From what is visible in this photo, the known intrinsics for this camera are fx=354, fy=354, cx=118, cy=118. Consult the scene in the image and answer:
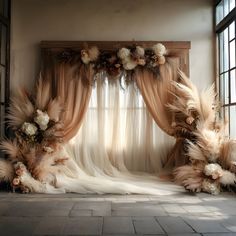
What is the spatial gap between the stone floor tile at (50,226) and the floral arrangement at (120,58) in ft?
8.44

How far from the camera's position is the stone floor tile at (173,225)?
2.71 meters

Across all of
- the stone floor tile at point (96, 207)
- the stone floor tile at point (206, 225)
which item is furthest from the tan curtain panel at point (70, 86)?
the stone floor tile at point (206, 225)

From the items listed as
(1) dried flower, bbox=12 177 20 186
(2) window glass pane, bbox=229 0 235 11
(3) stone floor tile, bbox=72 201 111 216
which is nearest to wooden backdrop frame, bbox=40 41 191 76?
(2) window glass pane, bbox=229 0 235 11

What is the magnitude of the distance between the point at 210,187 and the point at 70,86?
7.76ft

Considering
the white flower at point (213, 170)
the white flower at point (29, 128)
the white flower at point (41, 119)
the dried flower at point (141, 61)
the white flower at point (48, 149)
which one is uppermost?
the dried flower at point (141, 61)

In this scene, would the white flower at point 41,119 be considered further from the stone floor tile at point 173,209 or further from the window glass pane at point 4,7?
the stone floor tile at point 173,209

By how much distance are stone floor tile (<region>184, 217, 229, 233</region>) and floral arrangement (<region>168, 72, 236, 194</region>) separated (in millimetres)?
1274

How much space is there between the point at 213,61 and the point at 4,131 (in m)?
3.23

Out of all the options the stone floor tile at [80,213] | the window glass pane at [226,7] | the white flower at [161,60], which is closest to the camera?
the stone floor tile at [80,213]

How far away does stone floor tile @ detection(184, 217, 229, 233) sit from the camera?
8.83 ft

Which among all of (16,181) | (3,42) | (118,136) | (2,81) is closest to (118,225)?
(16,181)

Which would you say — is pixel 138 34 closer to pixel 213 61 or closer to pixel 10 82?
pixel 213 61

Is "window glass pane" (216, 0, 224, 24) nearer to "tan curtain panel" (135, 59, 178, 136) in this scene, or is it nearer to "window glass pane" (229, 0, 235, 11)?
"window glass pane" (229, 0, 235, 11)

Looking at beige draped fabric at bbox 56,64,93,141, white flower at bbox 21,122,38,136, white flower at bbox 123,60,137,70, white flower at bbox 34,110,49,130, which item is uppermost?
white flower at bbox 123,60,137,70
